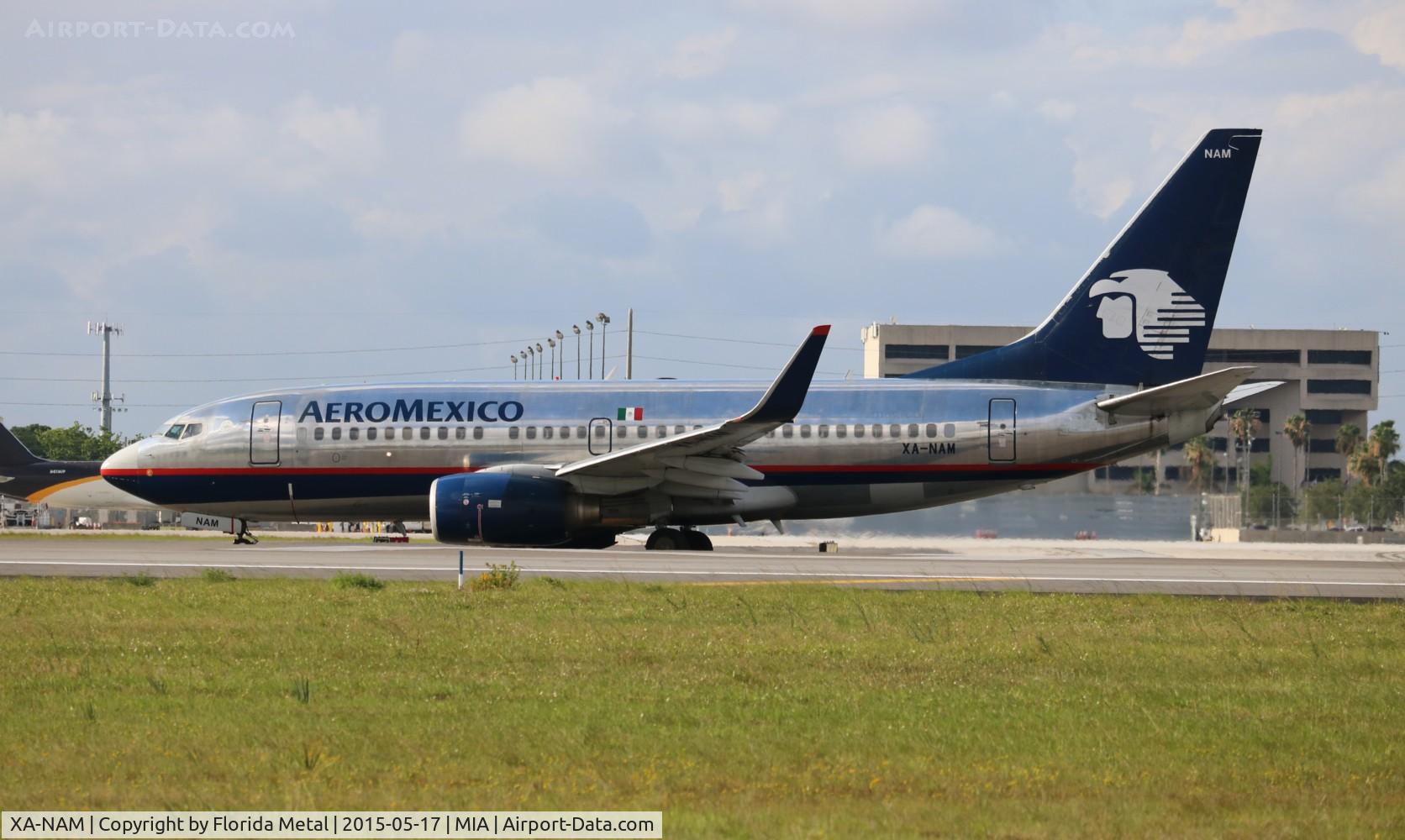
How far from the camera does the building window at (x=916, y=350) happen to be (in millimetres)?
118562

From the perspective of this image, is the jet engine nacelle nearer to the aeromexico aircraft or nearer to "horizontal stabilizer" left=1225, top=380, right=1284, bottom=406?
the aeromexico aircraft

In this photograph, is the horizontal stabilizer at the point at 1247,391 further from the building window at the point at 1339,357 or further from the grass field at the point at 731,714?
the building window at the point at 1339,357

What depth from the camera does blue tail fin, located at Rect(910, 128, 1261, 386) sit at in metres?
28.0

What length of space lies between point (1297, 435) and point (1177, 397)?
91186mm

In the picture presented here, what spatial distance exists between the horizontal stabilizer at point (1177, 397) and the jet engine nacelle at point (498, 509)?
10.2 m

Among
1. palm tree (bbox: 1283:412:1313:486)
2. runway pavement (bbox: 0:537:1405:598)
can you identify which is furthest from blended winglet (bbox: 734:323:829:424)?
palm tree (bbox: 1283:412:1313:486)

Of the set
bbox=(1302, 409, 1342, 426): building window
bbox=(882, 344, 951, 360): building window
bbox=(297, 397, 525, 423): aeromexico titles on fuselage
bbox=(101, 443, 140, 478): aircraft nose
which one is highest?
bbox=(882, 344, 951, 360): building window

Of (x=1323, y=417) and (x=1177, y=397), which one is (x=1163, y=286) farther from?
(x=1323, y=417)

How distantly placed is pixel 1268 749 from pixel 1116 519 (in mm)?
31941

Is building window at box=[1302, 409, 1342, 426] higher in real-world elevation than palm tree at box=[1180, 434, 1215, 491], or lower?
higher

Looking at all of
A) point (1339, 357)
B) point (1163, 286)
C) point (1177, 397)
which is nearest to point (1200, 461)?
point (1339, 357)

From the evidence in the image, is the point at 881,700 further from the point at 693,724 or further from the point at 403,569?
the point at 403,569

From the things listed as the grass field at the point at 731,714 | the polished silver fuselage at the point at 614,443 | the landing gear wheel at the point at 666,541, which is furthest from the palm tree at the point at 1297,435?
the grass field at the point at 731,714

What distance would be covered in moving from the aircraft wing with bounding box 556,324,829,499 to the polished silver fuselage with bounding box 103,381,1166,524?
0.91 ft
